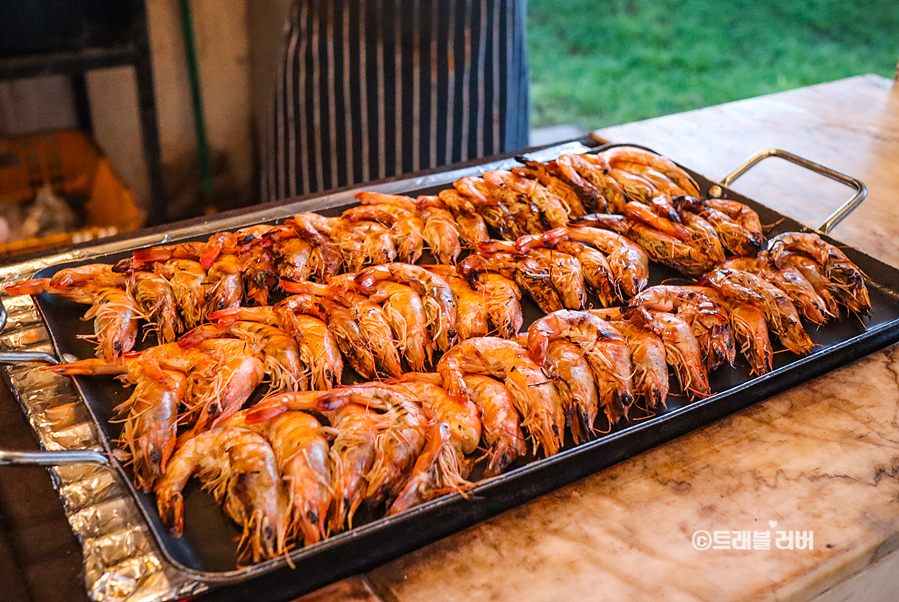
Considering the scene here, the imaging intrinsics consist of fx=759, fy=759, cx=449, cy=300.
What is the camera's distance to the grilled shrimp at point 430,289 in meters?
2.05

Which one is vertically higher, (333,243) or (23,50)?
(23,50)

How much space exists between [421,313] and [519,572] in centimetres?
76

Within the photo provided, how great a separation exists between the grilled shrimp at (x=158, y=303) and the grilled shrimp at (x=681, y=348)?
4.06 ft

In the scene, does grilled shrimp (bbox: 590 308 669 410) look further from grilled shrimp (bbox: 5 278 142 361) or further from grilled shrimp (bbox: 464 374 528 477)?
grilled shrimp (bbox: 5 278 142 361)

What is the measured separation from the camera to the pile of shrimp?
61.5 inches

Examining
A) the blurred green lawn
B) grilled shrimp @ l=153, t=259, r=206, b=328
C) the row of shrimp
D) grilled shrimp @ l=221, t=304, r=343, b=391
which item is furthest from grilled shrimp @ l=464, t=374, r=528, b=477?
the blurred green lawn

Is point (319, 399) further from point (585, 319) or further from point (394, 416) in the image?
point (585, 319)

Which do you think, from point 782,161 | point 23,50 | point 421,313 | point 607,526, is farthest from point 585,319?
point 23,50

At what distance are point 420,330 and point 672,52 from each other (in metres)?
6.33

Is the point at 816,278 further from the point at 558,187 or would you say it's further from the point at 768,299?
the point at 558,187

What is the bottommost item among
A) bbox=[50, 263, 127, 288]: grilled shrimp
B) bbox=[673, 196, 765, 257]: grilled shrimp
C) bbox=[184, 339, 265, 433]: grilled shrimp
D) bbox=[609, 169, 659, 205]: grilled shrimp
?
bbox=[184, 339, 265, 433]: grilled shrimp

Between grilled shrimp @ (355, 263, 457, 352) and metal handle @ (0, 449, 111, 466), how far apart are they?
0.84 meters

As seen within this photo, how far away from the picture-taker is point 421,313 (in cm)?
205

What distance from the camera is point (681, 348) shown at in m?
1.96
